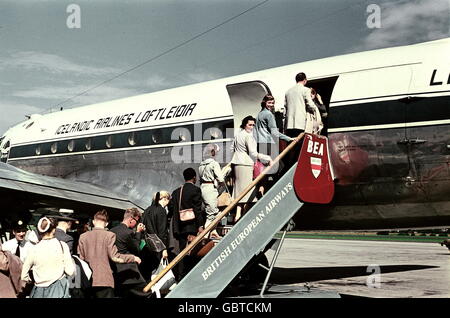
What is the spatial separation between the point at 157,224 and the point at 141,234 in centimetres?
55

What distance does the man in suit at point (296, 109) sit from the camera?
8703 mm

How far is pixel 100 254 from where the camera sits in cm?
749

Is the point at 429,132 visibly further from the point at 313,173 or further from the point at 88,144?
the point at 88,144

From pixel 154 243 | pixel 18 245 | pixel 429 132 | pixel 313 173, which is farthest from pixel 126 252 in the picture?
pixel 429 132

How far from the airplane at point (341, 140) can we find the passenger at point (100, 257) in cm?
454

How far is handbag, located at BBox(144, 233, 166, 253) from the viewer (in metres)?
8.98

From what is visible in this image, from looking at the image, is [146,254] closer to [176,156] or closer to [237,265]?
[237,265]

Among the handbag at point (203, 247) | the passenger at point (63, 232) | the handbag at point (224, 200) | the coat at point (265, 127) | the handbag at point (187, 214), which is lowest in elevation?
the handbag at point (203, 247)

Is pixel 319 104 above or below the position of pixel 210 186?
above

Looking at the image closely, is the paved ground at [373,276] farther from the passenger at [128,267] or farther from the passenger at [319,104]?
the passenger at [128,267]

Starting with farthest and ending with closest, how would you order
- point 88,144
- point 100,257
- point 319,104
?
point 88,144 < point 319,104 < point 100,257

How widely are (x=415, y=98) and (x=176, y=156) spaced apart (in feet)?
20.7

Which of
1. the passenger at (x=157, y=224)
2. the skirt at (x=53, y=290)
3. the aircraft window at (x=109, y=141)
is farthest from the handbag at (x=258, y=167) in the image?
the aircraft window at (x=109, y=141)
